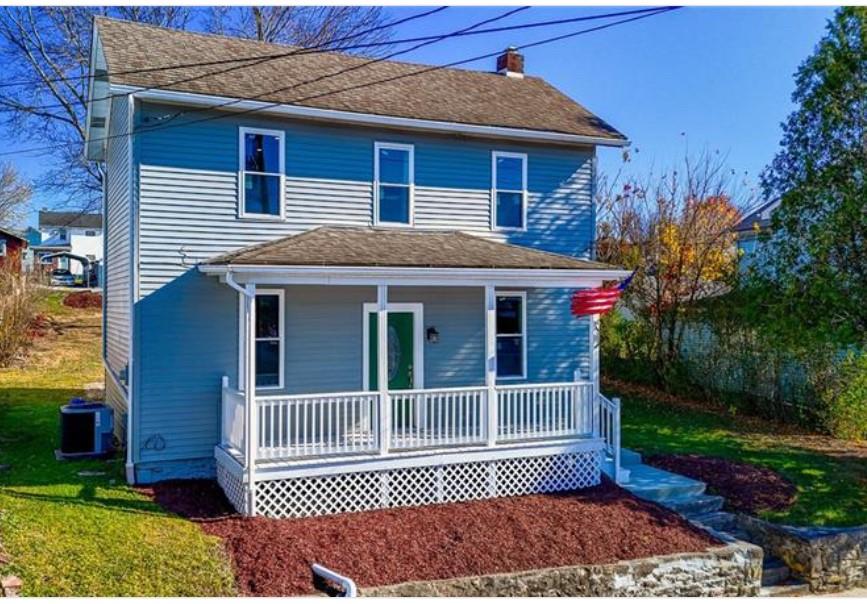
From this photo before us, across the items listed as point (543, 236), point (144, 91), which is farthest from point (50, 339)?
point (543, 236)

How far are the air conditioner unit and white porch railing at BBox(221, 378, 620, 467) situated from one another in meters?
2.66

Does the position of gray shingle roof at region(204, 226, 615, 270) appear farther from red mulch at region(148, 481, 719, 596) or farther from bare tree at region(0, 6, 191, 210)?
bare tree at region(0, 6, 191, 210)

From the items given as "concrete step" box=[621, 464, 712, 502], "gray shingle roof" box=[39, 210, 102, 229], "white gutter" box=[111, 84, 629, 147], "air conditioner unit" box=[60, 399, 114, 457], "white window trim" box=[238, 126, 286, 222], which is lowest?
"concrete step" box=[621, 464, 712, 502]

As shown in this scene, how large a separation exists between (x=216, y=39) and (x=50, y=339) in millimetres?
16055

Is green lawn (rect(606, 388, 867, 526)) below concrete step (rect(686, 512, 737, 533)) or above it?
above

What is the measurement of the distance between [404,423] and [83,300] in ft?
84.6

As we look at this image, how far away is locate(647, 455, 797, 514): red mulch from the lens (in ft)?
34.5

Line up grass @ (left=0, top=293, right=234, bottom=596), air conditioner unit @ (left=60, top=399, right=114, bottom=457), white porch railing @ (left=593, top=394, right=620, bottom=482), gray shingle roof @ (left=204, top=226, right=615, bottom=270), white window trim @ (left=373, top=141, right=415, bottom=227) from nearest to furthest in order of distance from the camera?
1. grass @ (left=0, top=293, right=234, bottom=596)
2. gray shingle roof @ (left=204, top=226, right=615, bottom=270)
3. white porch railing @ (left=593, top=394, right=620, bottom=482)
4. air conditioner unit @ (left=60, top=399, right=114, bottom=457)
5. white window trim @ (left=373, top=141, right=415, bottom=227)

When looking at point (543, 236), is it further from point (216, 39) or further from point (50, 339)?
point (50, 339)

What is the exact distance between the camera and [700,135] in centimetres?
1950

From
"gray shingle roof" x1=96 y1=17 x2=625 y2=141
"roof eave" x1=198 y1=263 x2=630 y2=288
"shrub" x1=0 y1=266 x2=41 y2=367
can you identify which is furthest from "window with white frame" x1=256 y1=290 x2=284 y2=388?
"shrub" x1=0 y1=266 x2=41 y2=367

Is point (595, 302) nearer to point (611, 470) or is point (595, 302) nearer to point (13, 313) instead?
point (611, 470)

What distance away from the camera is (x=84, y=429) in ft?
38.4

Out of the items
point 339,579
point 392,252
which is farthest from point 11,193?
point 339,579
